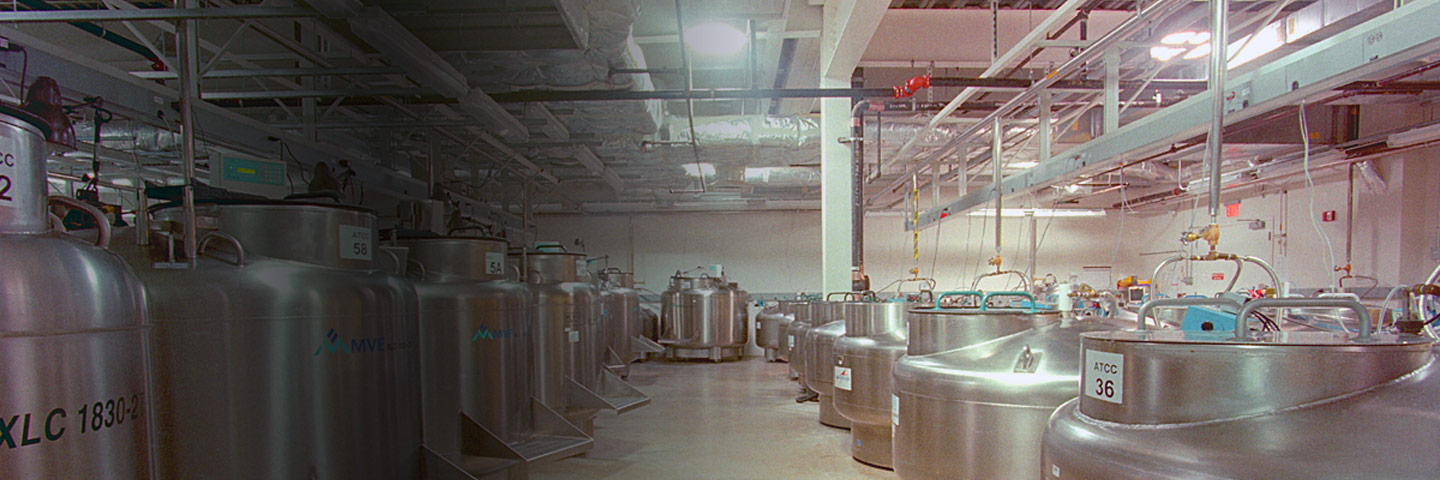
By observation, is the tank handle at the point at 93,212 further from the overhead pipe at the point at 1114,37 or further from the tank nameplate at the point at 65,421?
the overhead pipe at the point at 1114,37

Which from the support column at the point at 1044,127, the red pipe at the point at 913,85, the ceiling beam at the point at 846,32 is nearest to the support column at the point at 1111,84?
the support column at the point at 1044,127

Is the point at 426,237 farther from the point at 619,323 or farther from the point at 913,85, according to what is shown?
the point at 619,323

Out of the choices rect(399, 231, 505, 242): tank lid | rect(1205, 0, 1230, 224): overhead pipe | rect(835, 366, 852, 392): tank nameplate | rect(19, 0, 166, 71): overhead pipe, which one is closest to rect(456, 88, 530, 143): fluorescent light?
rect(399, 231, 505, 242): tank lid

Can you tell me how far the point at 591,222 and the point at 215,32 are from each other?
692 cm

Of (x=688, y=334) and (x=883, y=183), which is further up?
(x=883, y=183)

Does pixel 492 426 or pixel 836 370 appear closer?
pixel 492 426

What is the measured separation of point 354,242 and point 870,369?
2.54 meters

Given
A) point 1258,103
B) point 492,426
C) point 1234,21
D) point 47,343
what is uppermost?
point 1234,21

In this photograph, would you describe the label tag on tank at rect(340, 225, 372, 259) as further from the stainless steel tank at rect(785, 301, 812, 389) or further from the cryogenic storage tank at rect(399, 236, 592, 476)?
the stainless steel tank at rect(785, 301, 812, 389)

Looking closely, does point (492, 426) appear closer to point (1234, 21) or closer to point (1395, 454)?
point (1395, 454)

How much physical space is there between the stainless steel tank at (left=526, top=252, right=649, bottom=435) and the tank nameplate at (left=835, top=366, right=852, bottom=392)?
4.53ft

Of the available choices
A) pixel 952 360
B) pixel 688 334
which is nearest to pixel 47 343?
pixel 952 360

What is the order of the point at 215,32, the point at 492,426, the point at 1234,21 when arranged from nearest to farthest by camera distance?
1. the point at 492,426
2. the point at 1234,21
3. the point at 215,32

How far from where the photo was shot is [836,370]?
146 inches
